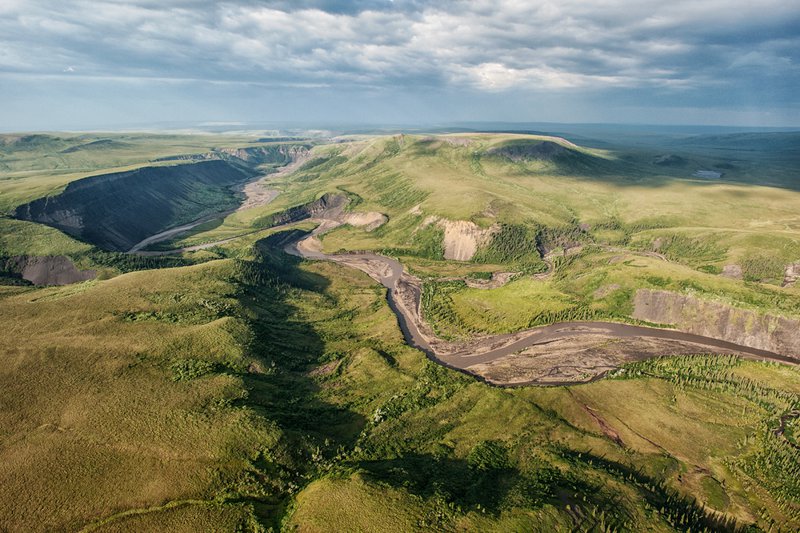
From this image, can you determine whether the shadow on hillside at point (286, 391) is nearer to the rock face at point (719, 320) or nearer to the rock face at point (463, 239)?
the rock face at point (463, 239)

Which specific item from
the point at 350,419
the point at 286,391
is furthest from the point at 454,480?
the point at 286,391

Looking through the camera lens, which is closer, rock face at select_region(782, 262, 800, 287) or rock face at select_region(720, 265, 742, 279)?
rock face at select_region(782, 262, 800, 287)

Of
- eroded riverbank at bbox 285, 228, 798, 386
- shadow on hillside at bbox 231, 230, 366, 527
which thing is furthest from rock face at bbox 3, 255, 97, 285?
eroded riverbank at bbox 285, 228, 798, 386

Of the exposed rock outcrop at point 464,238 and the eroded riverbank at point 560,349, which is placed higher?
the exposed rock outcrop at point 464,238

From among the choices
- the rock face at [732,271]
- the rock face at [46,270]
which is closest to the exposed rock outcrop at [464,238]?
the rock face at [732,271]

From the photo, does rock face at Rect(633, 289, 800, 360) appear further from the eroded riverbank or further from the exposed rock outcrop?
the exposed rock outcrop

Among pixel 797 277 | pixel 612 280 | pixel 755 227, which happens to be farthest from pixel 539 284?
pixel 755 227
